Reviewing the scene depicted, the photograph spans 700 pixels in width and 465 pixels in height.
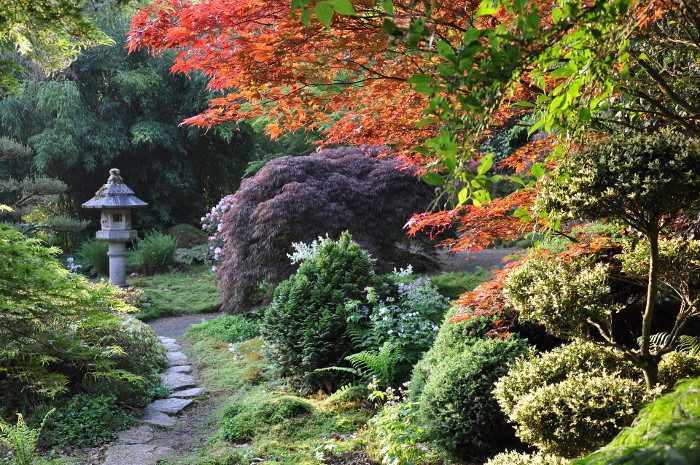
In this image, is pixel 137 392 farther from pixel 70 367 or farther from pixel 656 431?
pixel 656 431

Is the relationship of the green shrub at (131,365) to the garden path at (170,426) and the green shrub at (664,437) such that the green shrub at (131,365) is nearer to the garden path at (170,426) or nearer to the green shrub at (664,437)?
the garden path at (170,426)

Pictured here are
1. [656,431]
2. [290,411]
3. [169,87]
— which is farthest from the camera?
[169,87]

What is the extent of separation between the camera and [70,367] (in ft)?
16.2

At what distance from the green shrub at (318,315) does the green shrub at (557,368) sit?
2.45 m

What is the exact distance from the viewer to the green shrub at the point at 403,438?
3.25 meters

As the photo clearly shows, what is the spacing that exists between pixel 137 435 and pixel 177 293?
6.66 metres

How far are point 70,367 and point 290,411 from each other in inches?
80.0

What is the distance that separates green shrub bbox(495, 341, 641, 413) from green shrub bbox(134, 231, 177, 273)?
1101 cm

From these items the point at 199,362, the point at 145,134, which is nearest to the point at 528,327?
the point at 199,362

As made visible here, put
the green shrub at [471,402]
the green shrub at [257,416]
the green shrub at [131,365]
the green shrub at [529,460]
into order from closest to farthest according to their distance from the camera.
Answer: the green shrub at [529,460], the green shrub at [471,402], the green shrub at [257,416], the green shrub at [131,365]

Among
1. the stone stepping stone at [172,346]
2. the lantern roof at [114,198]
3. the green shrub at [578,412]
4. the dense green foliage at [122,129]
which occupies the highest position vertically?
the dense green foliage at [122,129]

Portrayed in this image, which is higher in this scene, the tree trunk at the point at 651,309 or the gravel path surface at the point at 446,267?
the tree trunk at the point at 651,309

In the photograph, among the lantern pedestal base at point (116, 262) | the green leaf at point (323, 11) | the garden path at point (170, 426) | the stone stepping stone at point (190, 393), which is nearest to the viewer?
the green leaf at point (323, 11)

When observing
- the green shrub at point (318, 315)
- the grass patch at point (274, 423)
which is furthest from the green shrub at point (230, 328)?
the green shrub at point (318, 315)
